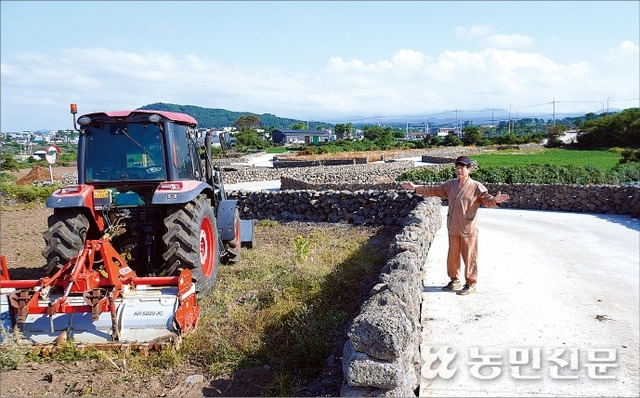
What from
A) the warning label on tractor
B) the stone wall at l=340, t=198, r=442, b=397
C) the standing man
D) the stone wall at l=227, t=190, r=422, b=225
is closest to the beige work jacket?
the standing man

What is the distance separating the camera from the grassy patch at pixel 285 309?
504 cm

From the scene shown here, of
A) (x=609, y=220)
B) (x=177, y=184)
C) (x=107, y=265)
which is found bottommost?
(x=609, y=220)

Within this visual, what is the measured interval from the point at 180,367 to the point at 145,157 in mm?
3090

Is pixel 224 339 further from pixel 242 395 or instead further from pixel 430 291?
pixel 430 291

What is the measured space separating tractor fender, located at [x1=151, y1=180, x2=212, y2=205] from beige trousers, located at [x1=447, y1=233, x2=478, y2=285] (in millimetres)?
3602

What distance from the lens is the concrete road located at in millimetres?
5000

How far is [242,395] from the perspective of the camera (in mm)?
4457

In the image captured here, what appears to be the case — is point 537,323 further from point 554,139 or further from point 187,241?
point 554,139

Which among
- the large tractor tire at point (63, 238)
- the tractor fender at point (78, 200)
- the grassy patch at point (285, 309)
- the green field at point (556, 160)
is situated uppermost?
the tractor fender at point (78, 200)

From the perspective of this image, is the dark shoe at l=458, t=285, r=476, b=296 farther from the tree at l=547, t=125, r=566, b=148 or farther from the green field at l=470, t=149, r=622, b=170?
the tree at l=547, t=125, r=566, b=148

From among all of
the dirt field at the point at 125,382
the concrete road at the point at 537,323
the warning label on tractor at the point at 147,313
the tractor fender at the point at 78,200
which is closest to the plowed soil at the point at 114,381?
the dirt field at the point at 125,382

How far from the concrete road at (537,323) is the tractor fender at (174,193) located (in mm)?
3254

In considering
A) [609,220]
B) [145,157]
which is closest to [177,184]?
[145,157]

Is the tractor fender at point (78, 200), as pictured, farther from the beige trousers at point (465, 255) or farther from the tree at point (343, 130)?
the tree at point (343, 130)
